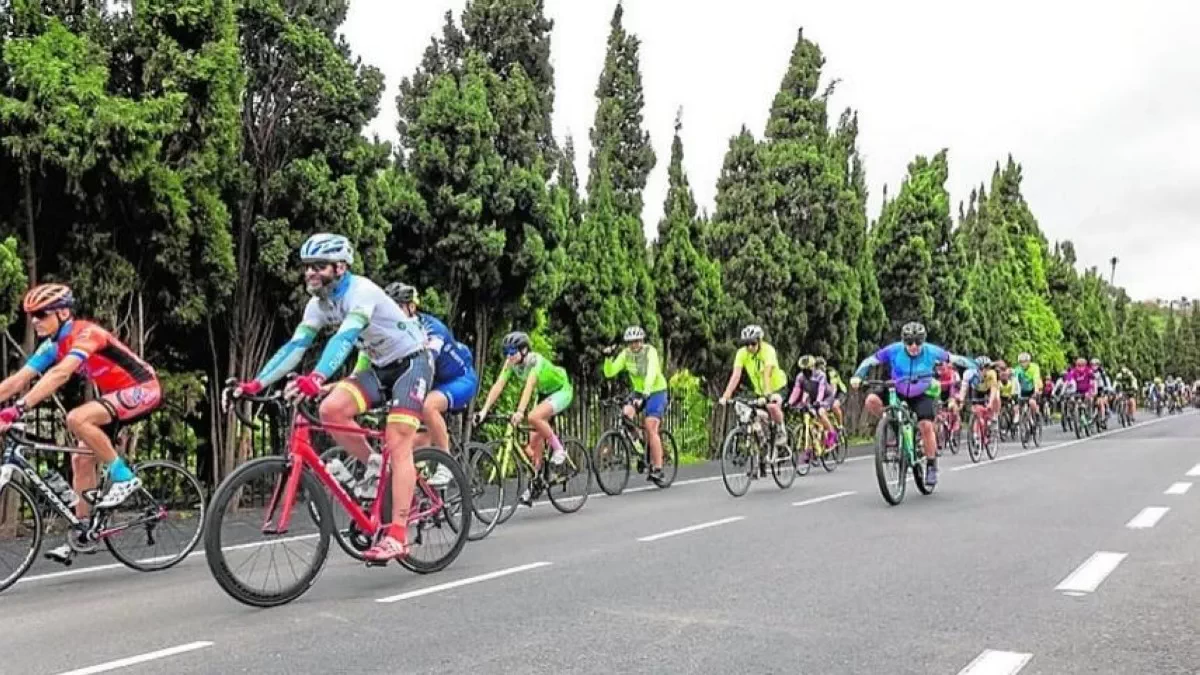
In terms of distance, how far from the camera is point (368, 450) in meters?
7.21

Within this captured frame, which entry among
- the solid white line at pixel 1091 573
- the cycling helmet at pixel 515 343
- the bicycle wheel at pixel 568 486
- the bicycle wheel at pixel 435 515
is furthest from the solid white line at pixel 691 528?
the solid white line at pixel 1091 573

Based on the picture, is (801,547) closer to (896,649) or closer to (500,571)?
(500,571)

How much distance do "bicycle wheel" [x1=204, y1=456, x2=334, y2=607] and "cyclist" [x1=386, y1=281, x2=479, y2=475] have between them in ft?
6.76

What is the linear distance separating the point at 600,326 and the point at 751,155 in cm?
995

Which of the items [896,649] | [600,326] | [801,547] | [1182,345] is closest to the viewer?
[896,649]

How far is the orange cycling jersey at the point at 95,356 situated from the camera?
7531 millimetres

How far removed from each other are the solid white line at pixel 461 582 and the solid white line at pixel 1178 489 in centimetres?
871

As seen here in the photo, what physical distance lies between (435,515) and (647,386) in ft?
19.4

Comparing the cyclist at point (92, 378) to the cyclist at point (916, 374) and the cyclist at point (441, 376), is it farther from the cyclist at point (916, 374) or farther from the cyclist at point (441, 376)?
the cyclist at point (916, 374)

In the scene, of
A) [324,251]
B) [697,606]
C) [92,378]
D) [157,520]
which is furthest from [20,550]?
[697,606]

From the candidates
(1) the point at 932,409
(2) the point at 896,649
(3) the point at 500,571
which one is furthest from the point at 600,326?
(2) the point at 896,649

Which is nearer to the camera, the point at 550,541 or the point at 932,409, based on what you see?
the point at 550,541

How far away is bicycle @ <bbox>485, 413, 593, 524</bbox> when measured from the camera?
10438 millimetres

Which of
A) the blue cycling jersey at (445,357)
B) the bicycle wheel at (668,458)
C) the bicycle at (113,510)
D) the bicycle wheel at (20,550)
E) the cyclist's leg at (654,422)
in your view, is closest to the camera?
the bicycle wheel at (20,550)
